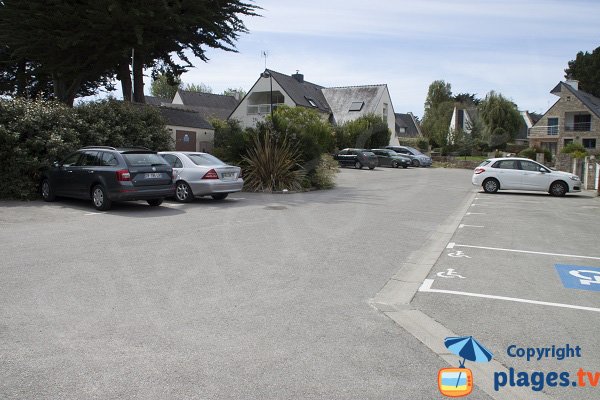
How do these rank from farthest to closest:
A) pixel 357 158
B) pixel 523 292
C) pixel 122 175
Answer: pixel 357 158 → pixel 122 175 → pixel 523 292

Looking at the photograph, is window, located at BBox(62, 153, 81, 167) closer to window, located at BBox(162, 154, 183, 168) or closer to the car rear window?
the car rear window

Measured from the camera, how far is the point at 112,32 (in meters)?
21.8

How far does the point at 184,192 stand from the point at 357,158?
25972mm

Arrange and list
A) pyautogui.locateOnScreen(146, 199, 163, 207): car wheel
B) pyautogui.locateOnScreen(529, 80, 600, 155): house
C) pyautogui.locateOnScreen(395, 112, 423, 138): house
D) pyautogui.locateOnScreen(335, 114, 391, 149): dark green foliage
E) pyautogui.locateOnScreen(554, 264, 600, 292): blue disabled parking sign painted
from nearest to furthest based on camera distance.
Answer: pyautogui.locateOnScreen(554, 264, 600, 292): blue disabled parking sign painted, pyautogui.locateOnScreen(146, 199, 163, 207): car wheel, pyautogui.locateOnScreen(335, 114, 391, 149): dark green foliage, pyautogui.locateOnScreen(529, 80, 600, 155): house, pyautogui.locateOnScreen(395, 112, 423, 138): house

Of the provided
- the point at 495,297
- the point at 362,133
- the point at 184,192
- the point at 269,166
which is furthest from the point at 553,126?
the point at 495,297

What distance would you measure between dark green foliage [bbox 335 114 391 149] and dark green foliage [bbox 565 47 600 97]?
3743 cm

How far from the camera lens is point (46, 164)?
48.7 ft

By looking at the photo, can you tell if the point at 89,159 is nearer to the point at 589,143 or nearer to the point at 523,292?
the point at 523,292

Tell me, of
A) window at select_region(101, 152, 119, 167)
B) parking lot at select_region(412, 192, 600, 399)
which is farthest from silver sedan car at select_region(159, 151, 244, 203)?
parking lot at select_region(412, 192, 600, 399)

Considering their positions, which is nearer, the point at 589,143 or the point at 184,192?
the point at 184,192

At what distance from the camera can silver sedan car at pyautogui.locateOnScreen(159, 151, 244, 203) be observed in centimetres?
1528

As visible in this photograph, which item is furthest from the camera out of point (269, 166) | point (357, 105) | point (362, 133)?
point (357, 105)

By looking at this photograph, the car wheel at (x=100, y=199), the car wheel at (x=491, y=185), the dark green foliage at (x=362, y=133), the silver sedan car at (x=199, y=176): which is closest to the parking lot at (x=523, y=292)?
the silver sedan car at (x=199, y=176)

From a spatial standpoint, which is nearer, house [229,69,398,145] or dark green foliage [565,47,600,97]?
house [229,69,398,145]
